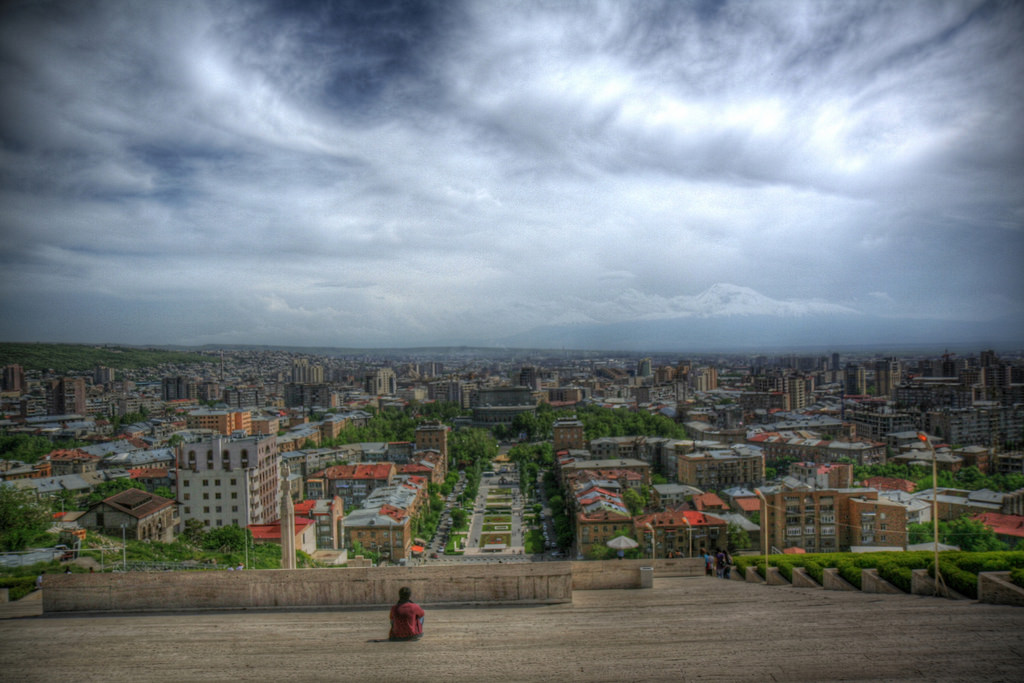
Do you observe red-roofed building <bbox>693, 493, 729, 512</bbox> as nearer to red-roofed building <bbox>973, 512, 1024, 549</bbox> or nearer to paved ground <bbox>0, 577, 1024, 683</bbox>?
red-roofed building <bbox>973, 512, 1024, 549</bbox>

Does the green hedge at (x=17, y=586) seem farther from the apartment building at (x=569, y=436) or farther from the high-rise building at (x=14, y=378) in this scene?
the high-rise building at (x=14, y=378)

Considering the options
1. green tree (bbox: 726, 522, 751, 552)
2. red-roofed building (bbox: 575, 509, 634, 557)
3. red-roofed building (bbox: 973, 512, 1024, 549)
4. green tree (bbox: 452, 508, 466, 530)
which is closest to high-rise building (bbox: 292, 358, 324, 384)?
green tree (bbox: 452, 508, 466, 530)

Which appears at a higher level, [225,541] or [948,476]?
[225,541]

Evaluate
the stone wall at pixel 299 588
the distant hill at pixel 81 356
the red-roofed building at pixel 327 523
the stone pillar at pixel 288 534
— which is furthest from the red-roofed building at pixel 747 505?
the distant hill at pixel 81 356

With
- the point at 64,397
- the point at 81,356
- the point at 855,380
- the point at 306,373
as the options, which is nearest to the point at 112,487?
the point at 64,397

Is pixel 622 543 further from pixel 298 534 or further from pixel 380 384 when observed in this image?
pixel 380 384

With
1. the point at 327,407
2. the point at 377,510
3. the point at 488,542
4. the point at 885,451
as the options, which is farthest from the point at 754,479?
the point at 327,407
